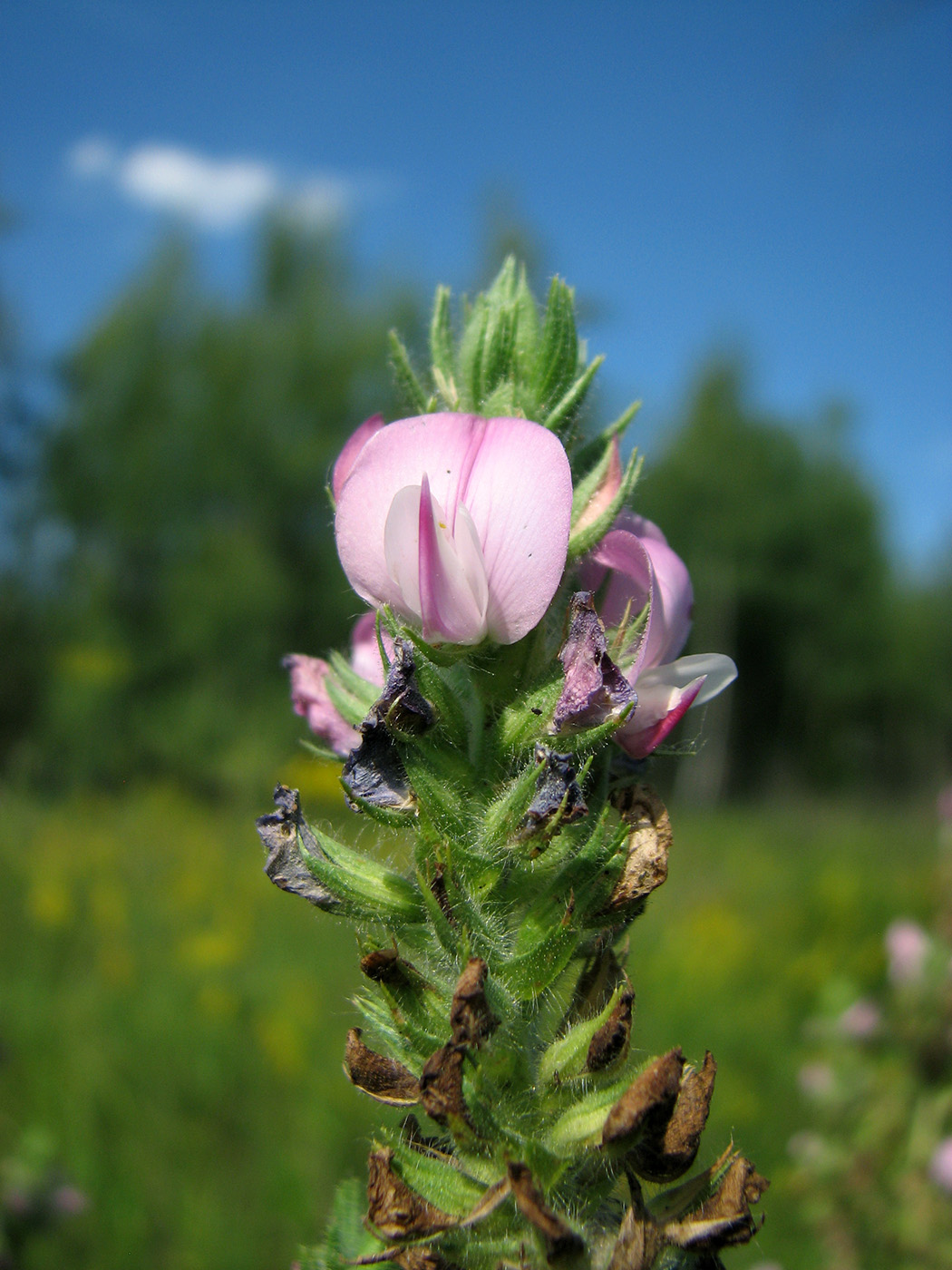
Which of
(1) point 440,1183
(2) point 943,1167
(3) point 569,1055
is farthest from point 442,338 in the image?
(2) point 943,1167

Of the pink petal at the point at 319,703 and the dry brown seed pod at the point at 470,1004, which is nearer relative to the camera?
the dry brown seed pod at the point at 470,1004

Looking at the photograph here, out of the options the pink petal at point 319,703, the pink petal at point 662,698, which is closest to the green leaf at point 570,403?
the pink petal at point 662,698

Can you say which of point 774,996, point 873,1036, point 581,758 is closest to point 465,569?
point 581,758

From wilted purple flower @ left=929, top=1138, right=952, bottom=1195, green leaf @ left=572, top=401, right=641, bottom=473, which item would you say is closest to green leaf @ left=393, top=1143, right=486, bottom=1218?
green leaf @ left=572, top=401, right=641, bottom=473

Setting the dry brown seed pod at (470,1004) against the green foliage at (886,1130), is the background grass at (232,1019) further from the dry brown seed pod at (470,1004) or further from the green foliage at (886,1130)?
the dry brown seed pod at (470,1004)

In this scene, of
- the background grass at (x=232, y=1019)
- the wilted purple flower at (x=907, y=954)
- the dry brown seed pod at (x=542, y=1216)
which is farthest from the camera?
the background grass at (x=232, y=1019)

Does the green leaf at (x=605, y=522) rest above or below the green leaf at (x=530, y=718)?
above
